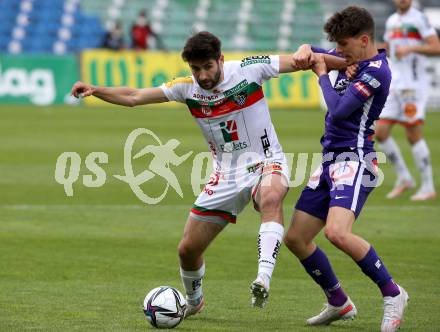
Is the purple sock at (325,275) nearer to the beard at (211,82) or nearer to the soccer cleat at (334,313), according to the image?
the soccer cleat at (334,313)

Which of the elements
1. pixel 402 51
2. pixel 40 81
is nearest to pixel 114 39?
pixel 40 81

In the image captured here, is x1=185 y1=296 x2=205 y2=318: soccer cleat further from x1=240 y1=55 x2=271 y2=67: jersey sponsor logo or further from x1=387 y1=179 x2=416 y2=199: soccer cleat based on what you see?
x1=387 y1=179 x2=416 y2=199: soccer cleat

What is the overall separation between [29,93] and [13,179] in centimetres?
1483

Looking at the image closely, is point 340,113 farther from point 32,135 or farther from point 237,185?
point 32,135

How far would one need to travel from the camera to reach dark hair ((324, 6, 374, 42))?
21.6 ft

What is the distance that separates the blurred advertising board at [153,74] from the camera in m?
29.4

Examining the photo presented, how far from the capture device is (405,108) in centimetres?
1360

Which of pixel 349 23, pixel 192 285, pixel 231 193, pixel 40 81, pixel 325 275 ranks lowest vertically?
pixel 40 81

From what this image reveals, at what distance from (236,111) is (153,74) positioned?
22840mm

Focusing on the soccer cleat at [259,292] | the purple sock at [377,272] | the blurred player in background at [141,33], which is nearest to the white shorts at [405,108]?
the purple sock at [377,272]

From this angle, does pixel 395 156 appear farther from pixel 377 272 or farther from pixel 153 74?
pixel 153 74

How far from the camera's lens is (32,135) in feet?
68.6

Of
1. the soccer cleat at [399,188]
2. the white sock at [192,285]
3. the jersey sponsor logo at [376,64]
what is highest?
the jersey sponsor logo at [376,64]

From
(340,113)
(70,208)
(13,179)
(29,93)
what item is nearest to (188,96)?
(340,113)
